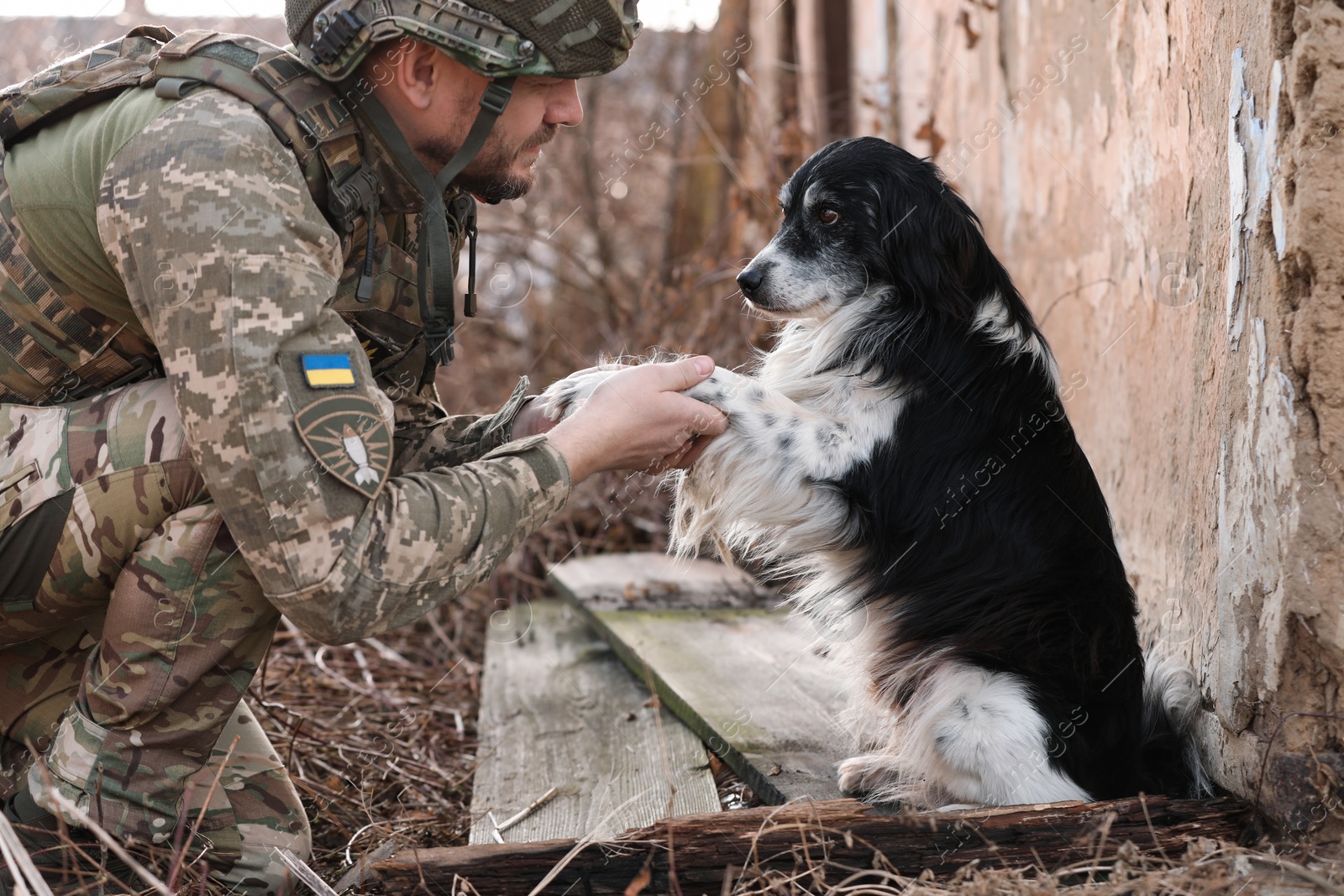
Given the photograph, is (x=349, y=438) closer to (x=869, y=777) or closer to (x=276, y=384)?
(x=276, y=384)

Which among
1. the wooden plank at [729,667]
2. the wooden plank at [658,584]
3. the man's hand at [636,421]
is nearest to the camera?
the man's hand at [636,421]

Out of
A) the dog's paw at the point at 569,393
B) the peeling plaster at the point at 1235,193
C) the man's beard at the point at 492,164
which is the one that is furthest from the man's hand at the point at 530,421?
the peeling plaster at the point at 1235,193

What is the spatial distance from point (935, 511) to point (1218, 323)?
28.8 inches

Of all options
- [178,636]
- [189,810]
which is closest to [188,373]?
[178,636]

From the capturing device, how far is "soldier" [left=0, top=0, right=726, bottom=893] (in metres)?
2.01

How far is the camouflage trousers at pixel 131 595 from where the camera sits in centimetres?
224

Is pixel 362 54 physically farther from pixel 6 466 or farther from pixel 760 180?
pixel 760 180

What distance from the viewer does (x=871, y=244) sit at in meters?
2.98

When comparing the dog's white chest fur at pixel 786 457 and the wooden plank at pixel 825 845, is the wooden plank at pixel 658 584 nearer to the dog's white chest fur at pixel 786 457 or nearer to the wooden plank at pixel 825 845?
the dog's white chest fur at pixel 786 457

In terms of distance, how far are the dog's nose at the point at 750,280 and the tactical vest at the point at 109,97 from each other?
39.9 inches

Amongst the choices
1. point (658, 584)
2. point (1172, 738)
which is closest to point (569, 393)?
point (1172, 738)

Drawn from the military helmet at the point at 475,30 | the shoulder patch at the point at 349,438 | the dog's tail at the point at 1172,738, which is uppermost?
the military helmet at the point at 475,30

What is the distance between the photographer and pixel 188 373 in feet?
6.56

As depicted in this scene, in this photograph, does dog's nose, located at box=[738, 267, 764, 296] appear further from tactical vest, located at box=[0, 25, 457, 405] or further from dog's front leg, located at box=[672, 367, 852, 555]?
tactical vest, located at box=[0, 25, 457, 405]
